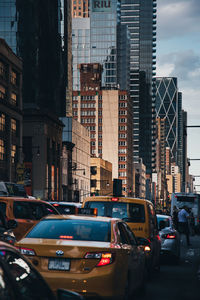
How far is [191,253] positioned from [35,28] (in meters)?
102

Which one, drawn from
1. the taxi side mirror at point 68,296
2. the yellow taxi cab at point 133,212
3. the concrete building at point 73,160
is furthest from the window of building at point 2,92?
the taxi side mirror at point 68,296

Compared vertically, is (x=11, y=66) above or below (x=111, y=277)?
above

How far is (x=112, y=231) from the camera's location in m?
10.2

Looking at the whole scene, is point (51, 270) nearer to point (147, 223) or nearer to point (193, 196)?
point (147, 223)

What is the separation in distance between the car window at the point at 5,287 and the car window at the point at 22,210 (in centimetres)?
Answer: 1233

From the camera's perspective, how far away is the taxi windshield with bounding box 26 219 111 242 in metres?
10.0

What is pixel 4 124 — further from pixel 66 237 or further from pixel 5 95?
pixel 66 237

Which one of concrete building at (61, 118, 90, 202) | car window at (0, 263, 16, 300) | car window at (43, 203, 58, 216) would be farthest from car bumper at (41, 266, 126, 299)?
concrete building at (61, 118, 90, 202)

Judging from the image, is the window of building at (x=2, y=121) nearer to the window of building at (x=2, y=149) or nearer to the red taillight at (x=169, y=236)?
the window of building at (x=2, y=149)

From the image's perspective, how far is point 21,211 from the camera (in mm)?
16438

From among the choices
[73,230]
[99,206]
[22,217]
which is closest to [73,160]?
[22,217]

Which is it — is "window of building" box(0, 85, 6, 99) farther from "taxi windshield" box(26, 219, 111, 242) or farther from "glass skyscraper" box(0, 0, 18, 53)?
"taxi windshield" box(26, 219, 111, 242)

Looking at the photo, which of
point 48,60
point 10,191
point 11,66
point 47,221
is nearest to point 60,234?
point 47,221

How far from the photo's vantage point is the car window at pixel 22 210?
16.3m
